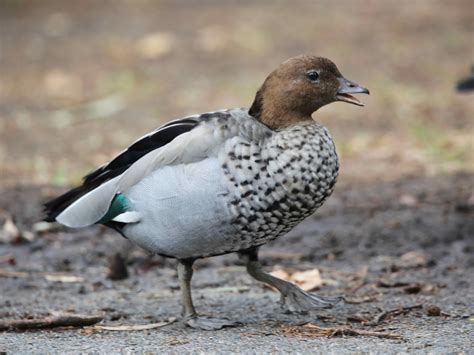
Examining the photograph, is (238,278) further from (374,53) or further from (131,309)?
(374,53)

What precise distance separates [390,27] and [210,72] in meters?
3.25

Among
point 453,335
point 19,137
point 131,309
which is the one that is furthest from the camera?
point 19,137

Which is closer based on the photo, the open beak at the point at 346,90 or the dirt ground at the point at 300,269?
the dirt ground at the point at 300,269

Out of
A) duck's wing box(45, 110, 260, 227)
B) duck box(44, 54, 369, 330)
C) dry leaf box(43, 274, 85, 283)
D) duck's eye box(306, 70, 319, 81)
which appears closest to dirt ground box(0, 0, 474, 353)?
dry leaf box(43, 274, 85, 283)

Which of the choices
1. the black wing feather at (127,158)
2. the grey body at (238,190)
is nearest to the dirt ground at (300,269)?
the grey body at (238,190)

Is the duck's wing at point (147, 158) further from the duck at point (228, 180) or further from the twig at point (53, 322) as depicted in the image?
the twig at point (53, 322)

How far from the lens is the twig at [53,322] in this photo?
4.73 metres

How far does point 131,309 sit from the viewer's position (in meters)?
5.34

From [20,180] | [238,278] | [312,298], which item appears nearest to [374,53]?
[20,180]

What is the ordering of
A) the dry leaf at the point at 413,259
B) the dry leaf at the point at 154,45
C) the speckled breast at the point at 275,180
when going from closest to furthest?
the speckled breast at the point at 275,180
the dry leaf at the point at 413,259
the dry leaf at the point at 154,45

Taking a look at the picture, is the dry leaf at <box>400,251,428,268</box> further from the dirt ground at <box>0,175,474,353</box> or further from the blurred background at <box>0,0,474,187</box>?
the blurred background at <box>0,0,474,187</box>

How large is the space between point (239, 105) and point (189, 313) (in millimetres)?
5145

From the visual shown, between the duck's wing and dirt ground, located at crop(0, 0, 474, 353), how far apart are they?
1.88ft

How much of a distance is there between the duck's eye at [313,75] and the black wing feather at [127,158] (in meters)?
0.58
